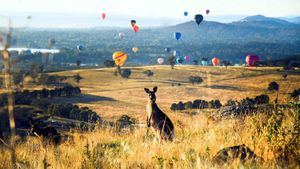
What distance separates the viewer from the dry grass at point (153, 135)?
5.79 m

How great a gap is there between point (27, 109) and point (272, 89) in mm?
59102

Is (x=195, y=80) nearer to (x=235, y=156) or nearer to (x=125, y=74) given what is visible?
(x=125, y=74)

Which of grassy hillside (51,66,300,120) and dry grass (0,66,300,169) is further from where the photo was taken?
grassy hillside (51,66,300,120)

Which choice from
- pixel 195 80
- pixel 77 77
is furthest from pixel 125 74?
pixel 195 80

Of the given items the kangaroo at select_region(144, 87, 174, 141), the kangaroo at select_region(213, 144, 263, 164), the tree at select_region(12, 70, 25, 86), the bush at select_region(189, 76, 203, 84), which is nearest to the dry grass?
the kangaroo at select_region(213, 144, 263, 164)

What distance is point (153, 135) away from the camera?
9.77m

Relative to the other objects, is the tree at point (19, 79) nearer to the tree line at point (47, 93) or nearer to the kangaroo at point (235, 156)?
the kangaroo at point (235, 156)

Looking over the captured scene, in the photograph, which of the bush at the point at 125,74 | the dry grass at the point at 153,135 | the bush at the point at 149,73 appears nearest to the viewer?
the dry grass at the point at 153,135

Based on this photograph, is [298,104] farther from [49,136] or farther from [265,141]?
[49,136]

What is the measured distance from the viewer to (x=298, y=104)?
19.6 ft

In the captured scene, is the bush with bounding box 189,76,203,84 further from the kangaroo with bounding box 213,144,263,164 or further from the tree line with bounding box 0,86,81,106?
the kangaroo with bounding box 213,144,263,164

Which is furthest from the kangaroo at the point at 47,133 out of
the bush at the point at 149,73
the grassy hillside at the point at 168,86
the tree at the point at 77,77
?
the bush at the point at 149,73

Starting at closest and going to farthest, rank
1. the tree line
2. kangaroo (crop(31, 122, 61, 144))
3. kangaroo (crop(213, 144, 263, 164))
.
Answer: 1. kangaroo (crop(213, 144, 263, 164))
2. kangaroo (crop(31, 122, 61, 144))
3. the tree line

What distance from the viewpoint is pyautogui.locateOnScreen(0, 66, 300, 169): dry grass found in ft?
19.0
